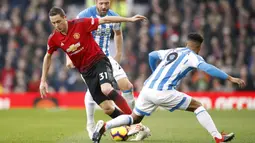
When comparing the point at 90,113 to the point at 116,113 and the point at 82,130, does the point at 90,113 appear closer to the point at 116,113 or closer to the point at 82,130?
the point at 116,113

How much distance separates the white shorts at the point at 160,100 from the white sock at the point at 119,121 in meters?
0.21

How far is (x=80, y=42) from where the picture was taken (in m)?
9.77

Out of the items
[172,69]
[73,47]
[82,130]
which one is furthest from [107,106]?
[82,130]

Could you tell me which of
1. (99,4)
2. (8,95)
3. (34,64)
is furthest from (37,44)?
(99,4)

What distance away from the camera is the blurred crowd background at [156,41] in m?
22.3

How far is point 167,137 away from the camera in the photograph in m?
11.2

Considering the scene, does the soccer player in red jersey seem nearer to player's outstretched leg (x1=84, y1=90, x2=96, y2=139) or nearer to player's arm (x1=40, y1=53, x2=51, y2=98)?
player's arm (x1=40, y1=53, x2=51, y2=98)

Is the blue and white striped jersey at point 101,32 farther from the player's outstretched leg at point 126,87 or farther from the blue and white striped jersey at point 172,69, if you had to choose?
the blue and white striped jersey at point 172,69

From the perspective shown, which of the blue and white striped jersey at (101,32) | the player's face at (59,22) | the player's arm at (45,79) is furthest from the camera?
the blue and white striped jersey at (101,32)

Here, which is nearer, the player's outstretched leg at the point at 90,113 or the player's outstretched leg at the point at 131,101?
the player's outstretched leg at the point at 131,101

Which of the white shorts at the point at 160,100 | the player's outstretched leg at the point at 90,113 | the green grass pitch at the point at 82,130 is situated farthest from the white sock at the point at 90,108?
the white shorts at the point at 160,100

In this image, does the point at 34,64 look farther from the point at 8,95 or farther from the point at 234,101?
the point at 234,101

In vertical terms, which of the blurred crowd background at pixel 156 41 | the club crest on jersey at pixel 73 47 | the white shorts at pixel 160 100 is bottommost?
the blurred crowd background at pixel 156 41

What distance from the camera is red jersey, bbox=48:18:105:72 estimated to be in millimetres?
9742
